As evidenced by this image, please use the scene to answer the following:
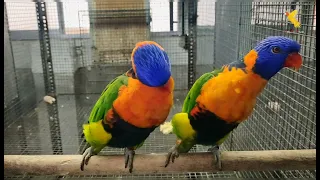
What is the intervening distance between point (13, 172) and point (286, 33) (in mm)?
1208

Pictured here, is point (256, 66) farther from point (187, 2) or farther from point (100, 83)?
point (100, 83)

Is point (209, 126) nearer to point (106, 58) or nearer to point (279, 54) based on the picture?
point (279, 54)

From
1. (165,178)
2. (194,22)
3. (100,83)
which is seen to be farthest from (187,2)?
(165,178)

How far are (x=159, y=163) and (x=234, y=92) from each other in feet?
1.05

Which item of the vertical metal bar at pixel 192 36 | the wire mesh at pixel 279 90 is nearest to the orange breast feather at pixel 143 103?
the wire mesh at pixel 279 90

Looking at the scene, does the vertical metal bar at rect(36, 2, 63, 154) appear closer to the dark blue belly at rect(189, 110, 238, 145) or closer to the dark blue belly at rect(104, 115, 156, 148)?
the dark blue belly at rect(104, 115, 156, 148)

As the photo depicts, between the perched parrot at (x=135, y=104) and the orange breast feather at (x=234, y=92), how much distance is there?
0.13m

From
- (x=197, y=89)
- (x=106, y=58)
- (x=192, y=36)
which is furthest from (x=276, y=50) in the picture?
(x=106, y=58)

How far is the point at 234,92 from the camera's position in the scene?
785 mm

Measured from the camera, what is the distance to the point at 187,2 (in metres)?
2.33

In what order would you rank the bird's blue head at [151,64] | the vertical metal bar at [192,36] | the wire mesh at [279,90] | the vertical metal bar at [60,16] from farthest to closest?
1. the vertical metal bar at [60,16]
2. the vertical metal bar at [192,36]
3. the wire mesh at [279,90]
4. the bird's blue head at [151,64]

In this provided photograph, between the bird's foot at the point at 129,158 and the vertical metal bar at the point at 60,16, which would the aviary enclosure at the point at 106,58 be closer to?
the vertical metal bar at the point at 60,16

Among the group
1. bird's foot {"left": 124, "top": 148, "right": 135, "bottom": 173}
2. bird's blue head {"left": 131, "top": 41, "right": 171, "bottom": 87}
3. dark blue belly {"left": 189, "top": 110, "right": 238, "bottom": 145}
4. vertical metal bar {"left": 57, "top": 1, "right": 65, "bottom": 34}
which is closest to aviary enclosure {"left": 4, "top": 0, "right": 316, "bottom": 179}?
vertical metal bar {"left": 57, "top": 1, "right": 65, "bottom": 34}

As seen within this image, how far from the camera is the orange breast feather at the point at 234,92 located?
30.5 inches
